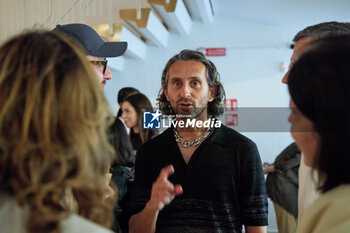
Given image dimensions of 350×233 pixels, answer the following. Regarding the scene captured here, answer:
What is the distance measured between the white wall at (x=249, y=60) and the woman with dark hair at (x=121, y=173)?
312cm

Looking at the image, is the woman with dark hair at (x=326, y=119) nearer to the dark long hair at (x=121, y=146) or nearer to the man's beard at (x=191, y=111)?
the man's beard at (x=191, y=111)

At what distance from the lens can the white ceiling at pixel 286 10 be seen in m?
3.92

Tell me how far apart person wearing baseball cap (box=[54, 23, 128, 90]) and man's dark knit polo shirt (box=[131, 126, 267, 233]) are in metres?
0.47

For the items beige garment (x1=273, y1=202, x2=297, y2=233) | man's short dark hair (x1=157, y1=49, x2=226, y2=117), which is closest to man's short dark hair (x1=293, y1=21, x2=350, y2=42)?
man's short dark hair (x1=157, y1=49, x2=226, y2=117)

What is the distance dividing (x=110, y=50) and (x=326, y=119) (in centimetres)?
111

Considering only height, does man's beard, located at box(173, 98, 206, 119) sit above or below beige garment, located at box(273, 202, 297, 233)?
above

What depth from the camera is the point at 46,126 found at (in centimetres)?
63

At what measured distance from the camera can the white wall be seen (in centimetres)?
516

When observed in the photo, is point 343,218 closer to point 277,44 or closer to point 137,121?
point 137,121

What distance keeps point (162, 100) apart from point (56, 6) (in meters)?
4.39

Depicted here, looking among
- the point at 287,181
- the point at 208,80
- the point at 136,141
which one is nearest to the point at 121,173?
the point at 208,80

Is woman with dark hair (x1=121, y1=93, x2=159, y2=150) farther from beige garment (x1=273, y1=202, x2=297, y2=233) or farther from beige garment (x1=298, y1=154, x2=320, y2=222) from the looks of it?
beige garment (x1=298, y1=154, x2=320, y2=222)

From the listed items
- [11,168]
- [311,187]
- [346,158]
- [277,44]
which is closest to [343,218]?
[346,158]

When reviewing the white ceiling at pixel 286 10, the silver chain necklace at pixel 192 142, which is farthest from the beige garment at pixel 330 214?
the white ceiling at pixel 286 10
